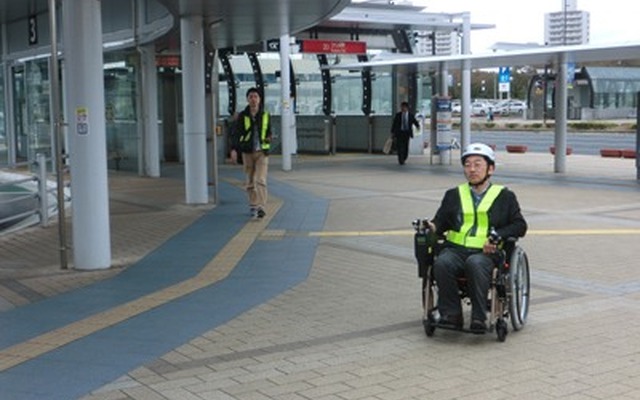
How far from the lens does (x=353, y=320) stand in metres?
6.35

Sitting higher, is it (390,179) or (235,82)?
(235,82)

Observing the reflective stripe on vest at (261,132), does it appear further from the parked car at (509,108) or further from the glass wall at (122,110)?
the parked car at (509,108)

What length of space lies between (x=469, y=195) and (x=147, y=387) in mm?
2593

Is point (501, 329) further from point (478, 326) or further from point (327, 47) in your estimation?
point (327, 47)

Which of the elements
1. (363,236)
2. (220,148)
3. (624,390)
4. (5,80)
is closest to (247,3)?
(363,236)

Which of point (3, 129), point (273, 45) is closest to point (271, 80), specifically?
point (273, 45)

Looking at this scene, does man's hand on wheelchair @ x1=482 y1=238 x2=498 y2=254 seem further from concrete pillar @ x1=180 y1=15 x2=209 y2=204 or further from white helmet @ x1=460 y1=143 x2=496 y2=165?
concrete pillar @ x1=180 y1=15 x2=209 y2=204

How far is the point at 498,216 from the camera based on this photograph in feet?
19.0

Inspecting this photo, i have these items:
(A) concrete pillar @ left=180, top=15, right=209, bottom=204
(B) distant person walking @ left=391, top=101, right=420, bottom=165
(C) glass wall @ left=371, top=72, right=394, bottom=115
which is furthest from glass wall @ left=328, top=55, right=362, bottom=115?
(A) concrete pillar @ left=180, top=15, right=209, bottom=204

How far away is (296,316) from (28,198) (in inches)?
286

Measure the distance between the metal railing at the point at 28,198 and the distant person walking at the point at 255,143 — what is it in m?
2.80

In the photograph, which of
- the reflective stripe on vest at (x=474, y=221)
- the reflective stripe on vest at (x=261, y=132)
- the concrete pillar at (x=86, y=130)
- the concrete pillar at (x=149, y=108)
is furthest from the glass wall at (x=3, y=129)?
the reflective stripe on vest at (x=474, y=221)

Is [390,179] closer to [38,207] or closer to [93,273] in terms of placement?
[38,207]

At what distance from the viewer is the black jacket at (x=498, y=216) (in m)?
5.73
